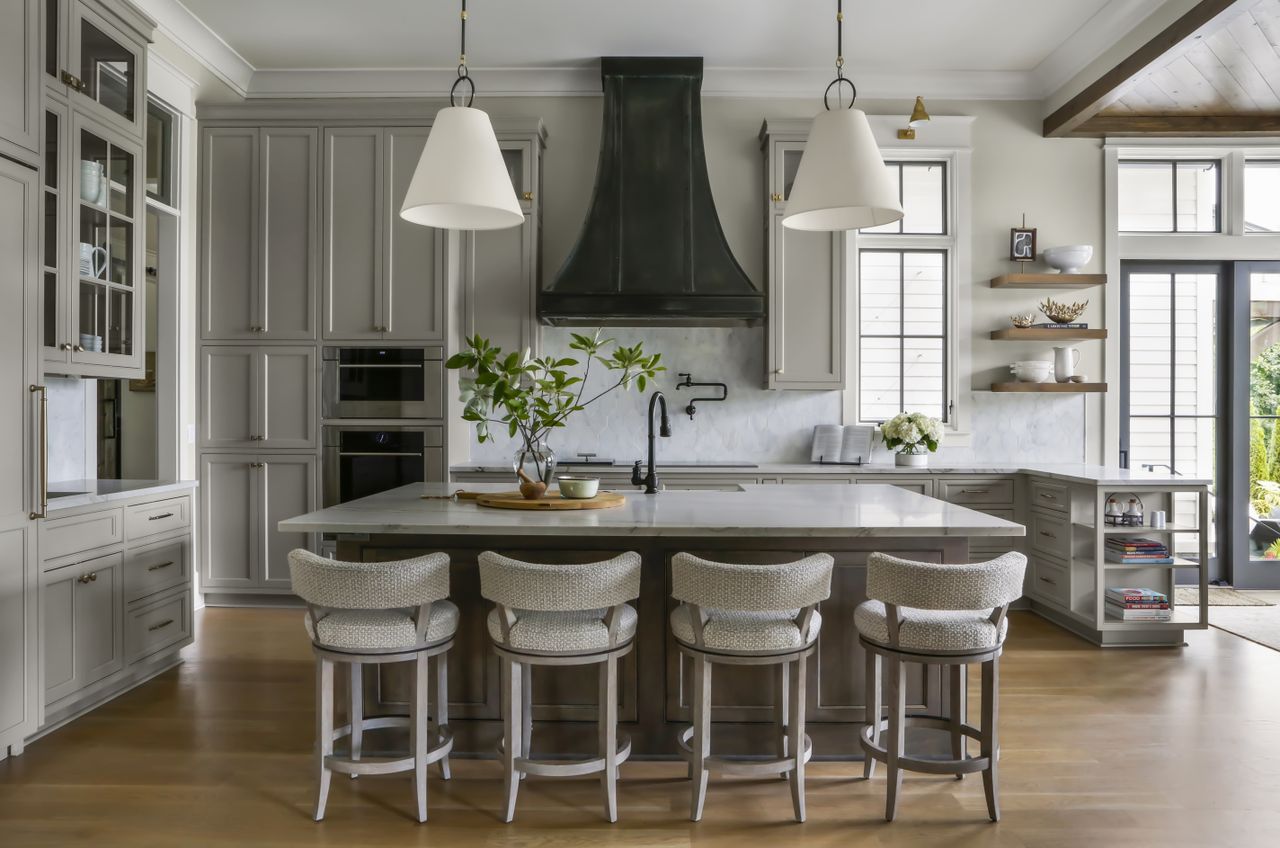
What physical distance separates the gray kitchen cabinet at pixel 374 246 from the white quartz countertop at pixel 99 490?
1436mm

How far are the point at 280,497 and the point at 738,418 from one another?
2.87 m

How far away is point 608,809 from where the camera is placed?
7.91ft

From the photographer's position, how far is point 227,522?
4918 millimetres

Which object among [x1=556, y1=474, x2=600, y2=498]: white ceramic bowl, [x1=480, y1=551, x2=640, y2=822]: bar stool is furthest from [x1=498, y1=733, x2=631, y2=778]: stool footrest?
[x1=556, y1=474, x2=600, y2=498]: white ceramic bowl

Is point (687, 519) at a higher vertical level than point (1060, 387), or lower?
lower

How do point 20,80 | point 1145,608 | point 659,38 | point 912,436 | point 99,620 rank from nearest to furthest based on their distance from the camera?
1. point 20,80
2. point 99,620
3. point 1145,608
4. point 659,38
5. point 912,436

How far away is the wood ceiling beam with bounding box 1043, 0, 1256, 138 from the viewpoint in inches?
149

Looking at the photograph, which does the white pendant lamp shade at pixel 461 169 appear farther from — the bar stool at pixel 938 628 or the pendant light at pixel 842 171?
the bar stool at pixel 938 628

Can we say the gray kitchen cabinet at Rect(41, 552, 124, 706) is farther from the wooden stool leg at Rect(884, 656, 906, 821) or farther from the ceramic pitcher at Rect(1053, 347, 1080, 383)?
the ceramic pitcher at Rect(1053, 347, 1080, 383)

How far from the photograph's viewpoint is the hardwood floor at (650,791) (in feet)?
7.69

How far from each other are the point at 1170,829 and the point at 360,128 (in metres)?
5.02

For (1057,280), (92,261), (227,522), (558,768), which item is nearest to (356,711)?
(558,768)

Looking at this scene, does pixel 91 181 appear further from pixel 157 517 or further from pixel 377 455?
pixel 377 455

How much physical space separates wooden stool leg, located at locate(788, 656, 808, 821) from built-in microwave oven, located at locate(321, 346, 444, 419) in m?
3.03
